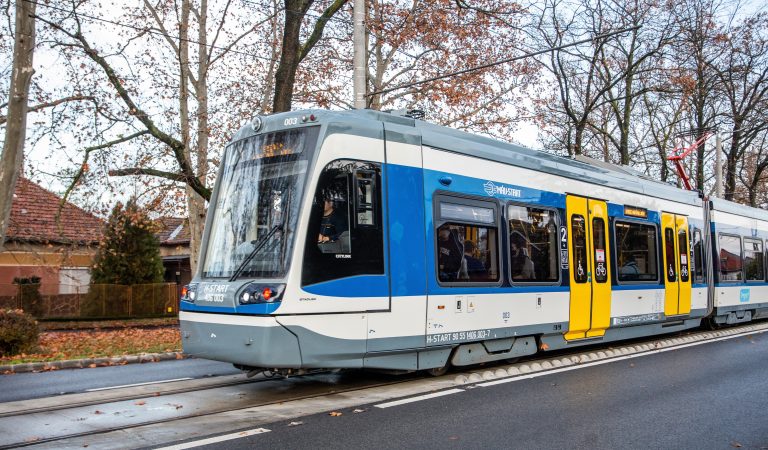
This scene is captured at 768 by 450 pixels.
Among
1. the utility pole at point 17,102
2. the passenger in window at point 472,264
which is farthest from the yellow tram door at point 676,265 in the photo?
the utility pole at point 17,102

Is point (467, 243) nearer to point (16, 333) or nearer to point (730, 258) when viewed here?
point (16, 333)

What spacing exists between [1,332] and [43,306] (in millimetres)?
15280

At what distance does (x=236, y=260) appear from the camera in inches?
312

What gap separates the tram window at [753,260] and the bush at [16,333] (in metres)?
17.2

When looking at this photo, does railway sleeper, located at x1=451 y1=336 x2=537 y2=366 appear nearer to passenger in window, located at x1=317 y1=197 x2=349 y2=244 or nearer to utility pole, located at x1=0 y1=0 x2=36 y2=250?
passenger in window, located at x1=317 y1=197 x2=349 y2=244

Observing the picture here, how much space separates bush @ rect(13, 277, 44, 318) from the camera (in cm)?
2561

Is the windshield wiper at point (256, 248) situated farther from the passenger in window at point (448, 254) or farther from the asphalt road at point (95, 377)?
the asphalt road at point (95, 377)

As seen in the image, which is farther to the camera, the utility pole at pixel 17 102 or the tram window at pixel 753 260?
the tram window at pixel 753 260

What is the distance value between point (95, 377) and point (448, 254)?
573 cm

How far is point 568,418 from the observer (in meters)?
7.02

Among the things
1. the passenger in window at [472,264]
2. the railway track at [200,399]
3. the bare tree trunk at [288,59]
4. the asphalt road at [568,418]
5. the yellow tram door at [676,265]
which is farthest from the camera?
the bare tree trunk at [288,59]

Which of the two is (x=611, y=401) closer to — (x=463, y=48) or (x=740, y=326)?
(x=740, y=326)

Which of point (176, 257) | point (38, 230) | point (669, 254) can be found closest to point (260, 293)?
point (669, 254)

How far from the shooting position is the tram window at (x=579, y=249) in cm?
1162
